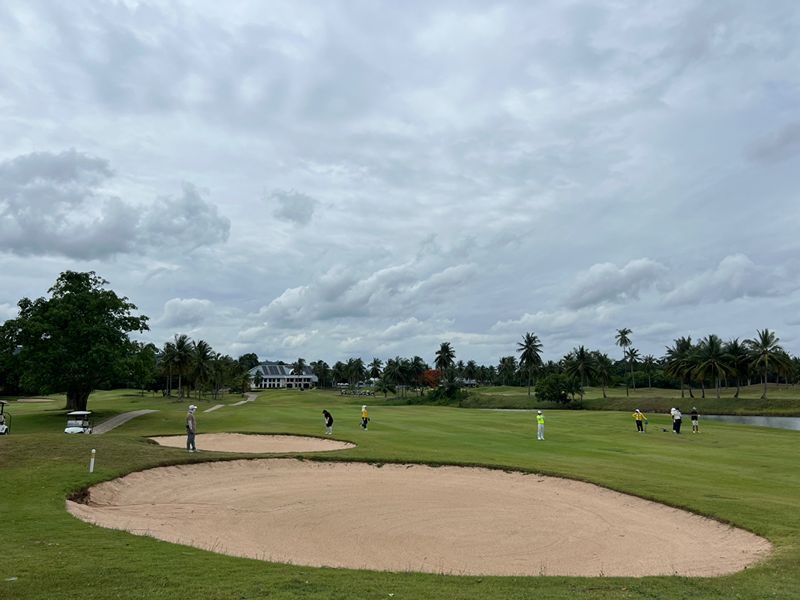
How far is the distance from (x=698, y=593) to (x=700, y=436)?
35.3 m

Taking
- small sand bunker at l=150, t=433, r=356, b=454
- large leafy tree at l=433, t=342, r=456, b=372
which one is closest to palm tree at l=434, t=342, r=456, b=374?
large leafy tree at l=433, t=342, r=456, b=372

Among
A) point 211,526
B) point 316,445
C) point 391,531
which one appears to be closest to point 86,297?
point 316,445

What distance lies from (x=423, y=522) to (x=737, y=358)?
104 metres

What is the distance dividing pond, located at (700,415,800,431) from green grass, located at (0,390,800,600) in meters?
30.9

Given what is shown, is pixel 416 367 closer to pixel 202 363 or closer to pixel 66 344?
pixel 202 363

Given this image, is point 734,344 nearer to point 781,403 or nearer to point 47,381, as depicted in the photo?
point 781,403

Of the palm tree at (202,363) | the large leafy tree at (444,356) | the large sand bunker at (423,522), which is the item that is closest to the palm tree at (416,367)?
the large leafy tree at (444,356)

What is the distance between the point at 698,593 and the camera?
9.31 meters

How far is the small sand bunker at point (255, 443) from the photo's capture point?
30281mm

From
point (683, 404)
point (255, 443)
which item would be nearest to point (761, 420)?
point (683, 404)

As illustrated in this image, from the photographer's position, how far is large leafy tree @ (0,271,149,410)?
4581cm

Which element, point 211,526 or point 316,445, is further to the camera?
point 316,445

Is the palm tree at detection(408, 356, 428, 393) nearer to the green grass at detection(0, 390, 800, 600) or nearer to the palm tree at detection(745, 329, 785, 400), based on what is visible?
the palm tree at detection(745, 329, 785, 400)

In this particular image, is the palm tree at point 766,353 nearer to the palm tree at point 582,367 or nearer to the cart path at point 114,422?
the palm tree at point 582,367
